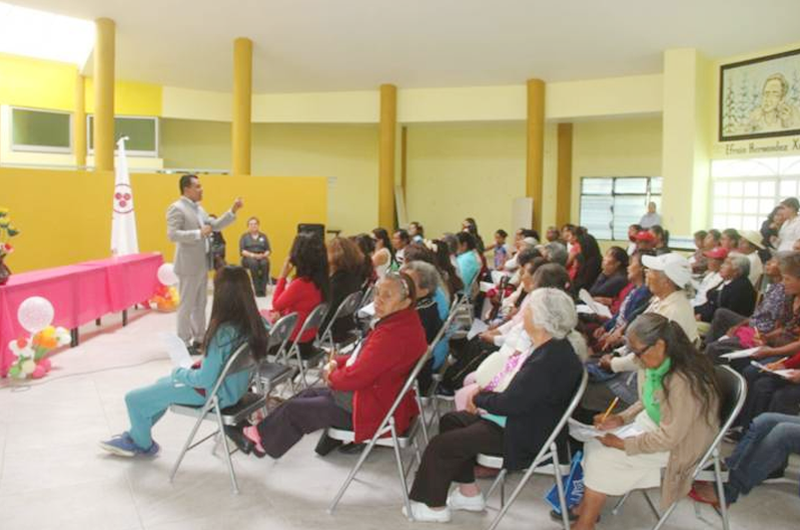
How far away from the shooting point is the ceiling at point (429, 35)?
9406mm

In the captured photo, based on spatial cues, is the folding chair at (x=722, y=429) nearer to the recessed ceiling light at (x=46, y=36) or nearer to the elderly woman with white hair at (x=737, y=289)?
the elderly woman with white hair at (x=737, y=289)

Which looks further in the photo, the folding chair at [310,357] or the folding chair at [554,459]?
the folding chair at [310,357]

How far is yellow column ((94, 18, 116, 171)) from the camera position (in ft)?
35.5

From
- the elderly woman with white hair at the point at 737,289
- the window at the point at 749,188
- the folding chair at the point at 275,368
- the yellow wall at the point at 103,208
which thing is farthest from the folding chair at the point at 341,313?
the window at the point at 749,188

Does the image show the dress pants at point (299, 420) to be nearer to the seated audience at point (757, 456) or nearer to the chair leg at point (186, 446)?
the chair leg at point (186, 446)

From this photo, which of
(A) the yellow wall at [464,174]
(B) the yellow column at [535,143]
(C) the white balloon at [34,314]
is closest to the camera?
(C) the white balloon at [34,314]

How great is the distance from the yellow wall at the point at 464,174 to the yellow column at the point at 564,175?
0.86 m

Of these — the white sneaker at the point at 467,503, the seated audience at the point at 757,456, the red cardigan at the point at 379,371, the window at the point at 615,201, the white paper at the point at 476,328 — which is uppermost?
the window at the point at 615,201

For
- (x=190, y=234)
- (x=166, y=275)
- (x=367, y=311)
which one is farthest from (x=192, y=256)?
(x=166, y=275)

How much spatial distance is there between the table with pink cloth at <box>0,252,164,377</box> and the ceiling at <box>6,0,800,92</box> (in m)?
4.57

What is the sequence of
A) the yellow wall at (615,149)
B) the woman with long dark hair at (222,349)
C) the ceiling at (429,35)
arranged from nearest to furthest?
the woman with long dark hair at (222,349) < the ceiling at (429,35) < the yellow wall at (615,149)

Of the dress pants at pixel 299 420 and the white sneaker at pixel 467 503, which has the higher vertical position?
the dress pants at pixel 299 420

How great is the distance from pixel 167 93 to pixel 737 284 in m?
12.7

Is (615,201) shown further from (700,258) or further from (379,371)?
(379,371)
